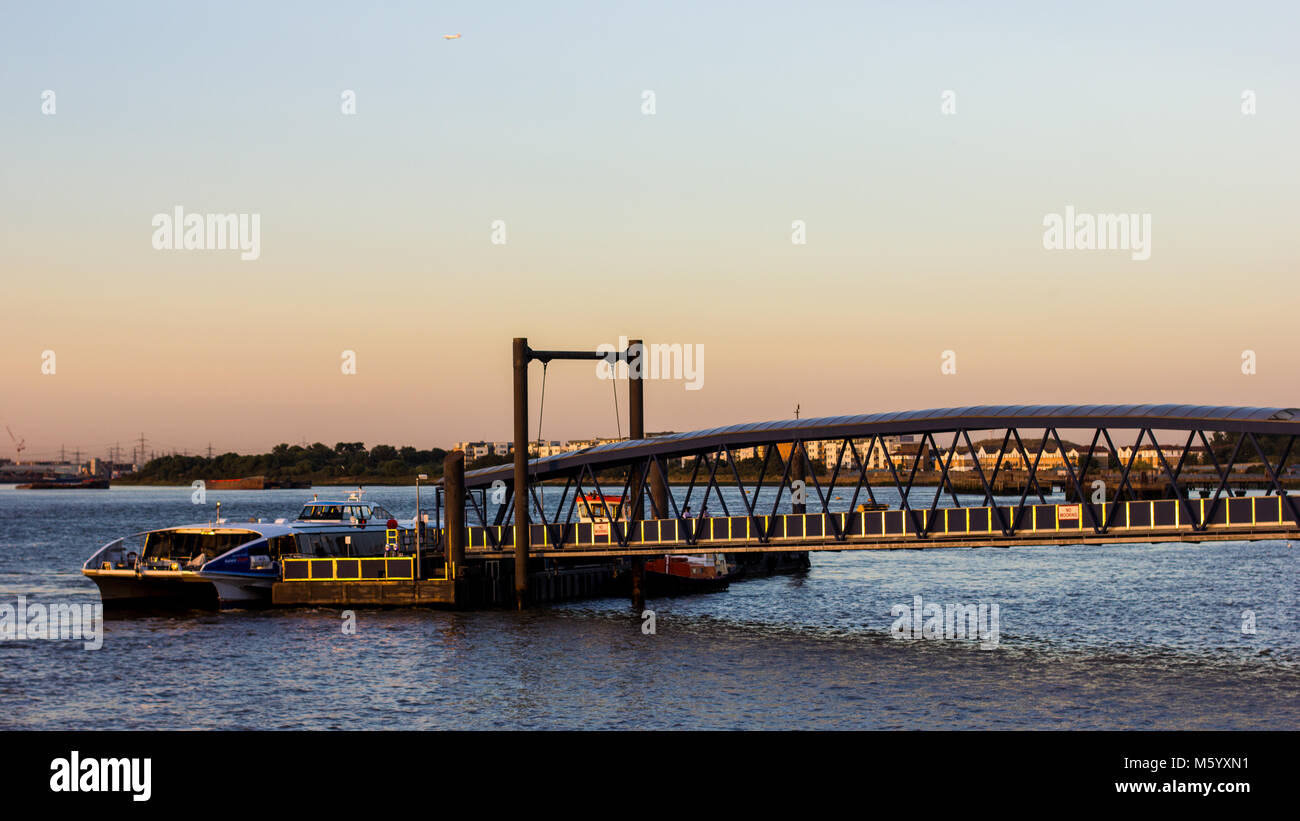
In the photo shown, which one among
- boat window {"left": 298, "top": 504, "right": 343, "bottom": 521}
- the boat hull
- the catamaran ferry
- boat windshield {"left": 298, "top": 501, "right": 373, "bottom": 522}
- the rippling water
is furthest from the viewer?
boat window {"left": 298, "top": 504, "right": 343, "bottom": 521}

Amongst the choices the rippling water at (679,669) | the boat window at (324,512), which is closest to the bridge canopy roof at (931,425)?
the rippling water at (679,669)

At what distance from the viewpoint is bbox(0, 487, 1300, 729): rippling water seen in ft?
124

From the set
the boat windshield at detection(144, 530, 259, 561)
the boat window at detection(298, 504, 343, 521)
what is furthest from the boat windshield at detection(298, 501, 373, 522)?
the boat windshield at detection(144, 530, 259, 561)

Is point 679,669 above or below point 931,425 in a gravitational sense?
below

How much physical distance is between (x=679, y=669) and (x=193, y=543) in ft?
100.0

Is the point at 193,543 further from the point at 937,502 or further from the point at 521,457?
the point at 937,502

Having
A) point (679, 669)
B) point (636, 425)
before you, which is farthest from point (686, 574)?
point (679, 669)

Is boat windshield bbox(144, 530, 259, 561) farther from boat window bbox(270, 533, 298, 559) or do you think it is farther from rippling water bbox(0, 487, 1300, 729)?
rippling water bbox(0, 487, 1300, 729)

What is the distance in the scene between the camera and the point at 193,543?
212 feet

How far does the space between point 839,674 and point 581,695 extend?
9.29m

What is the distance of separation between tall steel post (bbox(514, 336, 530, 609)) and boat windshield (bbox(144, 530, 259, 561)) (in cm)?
1391
